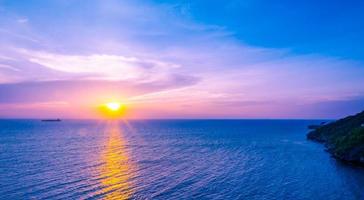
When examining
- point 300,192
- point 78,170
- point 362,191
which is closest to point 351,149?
point 362,191

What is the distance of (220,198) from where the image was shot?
4075cm

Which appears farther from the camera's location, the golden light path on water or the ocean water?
the golden light path on water

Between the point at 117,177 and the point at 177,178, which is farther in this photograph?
the point at 117,177

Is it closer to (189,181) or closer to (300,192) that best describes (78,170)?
(189,181)

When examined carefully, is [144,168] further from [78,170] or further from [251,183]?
[251,183]

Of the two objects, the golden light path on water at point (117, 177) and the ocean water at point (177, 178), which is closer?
the ocean water at point (177, 178)

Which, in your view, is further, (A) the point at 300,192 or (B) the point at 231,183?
(B) the point at 231,183

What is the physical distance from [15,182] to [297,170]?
51764 millimetres

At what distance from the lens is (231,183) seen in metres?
48.8

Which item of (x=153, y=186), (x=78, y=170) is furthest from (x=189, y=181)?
(x=78, y=170)

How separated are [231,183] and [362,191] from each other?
19.4m

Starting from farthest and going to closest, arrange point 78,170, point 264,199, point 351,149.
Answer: point 351,149
point 78,170
point 264,199

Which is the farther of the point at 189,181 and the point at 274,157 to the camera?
the point at 274,157

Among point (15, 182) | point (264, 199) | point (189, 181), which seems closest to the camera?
point (264, 199)
